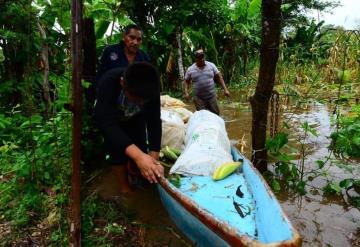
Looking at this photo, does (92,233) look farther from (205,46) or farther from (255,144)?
(205,46)

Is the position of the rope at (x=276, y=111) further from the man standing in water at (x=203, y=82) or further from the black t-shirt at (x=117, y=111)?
the man standing in water at (x=203, y=82)

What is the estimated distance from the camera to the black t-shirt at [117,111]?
287 centimetres

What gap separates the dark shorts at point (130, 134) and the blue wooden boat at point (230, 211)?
60 cm

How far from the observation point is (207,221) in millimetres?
2240

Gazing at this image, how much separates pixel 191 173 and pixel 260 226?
0.85 meters

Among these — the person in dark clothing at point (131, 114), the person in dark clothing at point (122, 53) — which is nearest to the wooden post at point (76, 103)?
the person in dark clothing at point (131, 114)

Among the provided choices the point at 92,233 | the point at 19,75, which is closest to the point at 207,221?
the point at 92,233

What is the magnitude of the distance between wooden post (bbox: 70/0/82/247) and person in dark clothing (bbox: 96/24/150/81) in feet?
4.09

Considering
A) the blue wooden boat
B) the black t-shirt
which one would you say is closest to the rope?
the blue wooden boat

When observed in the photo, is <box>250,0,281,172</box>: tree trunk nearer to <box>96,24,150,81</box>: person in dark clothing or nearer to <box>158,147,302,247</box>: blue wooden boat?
<box>158,147,302,247</box>: blue wooden boat

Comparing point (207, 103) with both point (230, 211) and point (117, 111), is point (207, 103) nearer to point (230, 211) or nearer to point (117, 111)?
point (117, 111)

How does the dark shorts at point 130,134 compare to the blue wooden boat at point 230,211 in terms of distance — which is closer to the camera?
the blue wooden boat at point 230,211

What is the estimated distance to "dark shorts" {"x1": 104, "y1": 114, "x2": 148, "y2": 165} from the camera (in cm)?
333

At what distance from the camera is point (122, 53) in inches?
148
